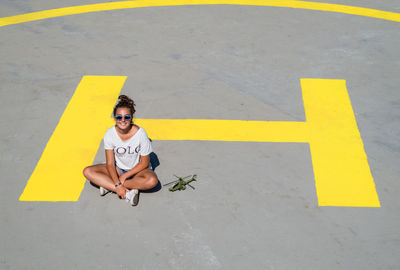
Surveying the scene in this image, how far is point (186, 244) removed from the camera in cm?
489

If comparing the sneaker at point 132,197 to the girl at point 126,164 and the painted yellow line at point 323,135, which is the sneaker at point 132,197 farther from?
the painted yellow line at point 323,135

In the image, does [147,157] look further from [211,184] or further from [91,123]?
[91,123]

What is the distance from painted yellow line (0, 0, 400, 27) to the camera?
31.9ft

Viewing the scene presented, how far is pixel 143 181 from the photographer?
17.6ft

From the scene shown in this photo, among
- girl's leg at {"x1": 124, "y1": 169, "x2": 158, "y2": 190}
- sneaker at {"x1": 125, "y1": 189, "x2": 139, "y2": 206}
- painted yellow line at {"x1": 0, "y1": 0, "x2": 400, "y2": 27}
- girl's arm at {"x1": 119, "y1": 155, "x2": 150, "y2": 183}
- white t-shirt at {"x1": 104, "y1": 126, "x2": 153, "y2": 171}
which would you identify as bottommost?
sneaker at {"x1": 125, "y1": 189, "x2": 139, "y2": 206}

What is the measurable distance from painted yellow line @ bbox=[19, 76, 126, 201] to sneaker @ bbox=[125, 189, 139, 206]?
58 centimetres

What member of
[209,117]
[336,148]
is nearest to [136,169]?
[209,117]

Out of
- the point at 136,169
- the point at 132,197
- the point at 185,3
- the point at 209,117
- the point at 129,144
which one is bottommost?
the point at 132,197

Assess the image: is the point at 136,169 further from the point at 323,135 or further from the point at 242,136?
the point at 323,135

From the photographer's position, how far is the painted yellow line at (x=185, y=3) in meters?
9.73

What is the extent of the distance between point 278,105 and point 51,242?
3550mm

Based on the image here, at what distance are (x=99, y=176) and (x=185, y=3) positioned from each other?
5752mm

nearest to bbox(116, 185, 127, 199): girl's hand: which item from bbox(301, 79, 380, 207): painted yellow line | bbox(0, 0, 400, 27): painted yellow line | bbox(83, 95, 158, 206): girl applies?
bbox(83, 95, 158, 206): girl

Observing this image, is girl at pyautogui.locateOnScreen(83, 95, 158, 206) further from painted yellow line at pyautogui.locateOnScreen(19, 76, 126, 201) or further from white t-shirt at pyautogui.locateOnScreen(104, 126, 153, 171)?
painted yellow line at pyautogui.locateOnScreen(19, 76, 126, 201)
